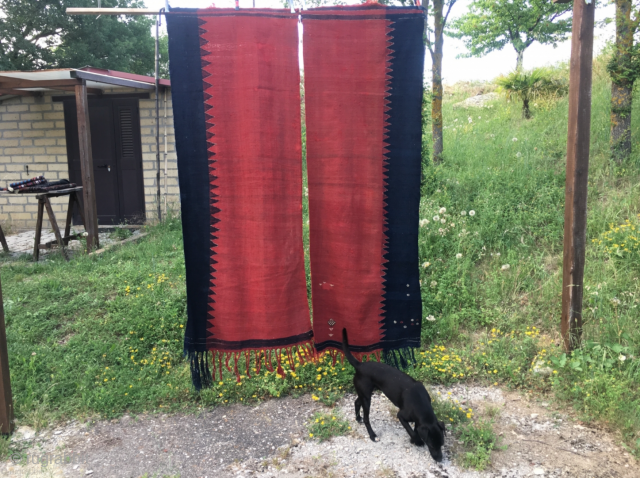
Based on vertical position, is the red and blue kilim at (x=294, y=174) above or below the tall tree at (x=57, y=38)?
below

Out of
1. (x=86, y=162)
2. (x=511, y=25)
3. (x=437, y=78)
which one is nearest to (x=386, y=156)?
(x=437, y=78)

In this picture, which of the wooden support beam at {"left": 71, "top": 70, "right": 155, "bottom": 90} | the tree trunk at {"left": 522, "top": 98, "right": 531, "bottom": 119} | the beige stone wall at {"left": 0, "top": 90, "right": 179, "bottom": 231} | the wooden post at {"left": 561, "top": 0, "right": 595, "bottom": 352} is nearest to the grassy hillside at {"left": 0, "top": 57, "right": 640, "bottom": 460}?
the wooden post at {"left": 561, "top": 0, "right": 595, "bottom": 352}

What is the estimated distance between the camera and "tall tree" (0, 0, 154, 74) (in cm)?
1934

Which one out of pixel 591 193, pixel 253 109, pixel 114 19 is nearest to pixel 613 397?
pixel 253 109

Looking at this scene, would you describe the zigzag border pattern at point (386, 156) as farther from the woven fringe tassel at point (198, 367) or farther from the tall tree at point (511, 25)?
the tall tree at point (511, 25)

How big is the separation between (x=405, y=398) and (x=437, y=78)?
5.61m

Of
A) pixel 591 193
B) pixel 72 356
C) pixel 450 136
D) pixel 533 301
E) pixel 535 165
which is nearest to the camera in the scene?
pixel 72 356

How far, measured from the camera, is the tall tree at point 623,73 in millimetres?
5840

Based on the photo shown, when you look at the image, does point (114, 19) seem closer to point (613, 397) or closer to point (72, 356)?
point (72, 356)

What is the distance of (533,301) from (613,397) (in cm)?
137

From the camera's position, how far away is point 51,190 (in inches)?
279

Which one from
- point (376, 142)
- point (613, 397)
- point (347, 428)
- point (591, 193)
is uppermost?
point (376, 142)

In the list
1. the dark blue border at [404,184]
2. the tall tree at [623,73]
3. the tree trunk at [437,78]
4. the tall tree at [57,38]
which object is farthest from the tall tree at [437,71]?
the tall tree at [57,38]

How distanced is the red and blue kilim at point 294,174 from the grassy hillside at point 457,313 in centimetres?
82
